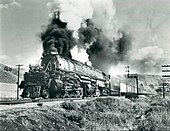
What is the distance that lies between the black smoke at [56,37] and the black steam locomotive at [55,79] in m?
0.97

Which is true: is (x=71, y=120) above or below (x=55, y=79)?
below

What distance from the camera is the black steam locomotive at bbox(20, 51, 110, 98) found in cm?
1288

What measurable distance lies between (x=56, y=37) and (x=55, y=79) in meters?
3.38

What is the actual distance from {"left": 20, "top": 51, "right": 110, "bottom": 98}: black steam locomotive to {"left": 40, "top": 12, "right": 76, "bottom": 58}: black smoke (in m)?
0.97

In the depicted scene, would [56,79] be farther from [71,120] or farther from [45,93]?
[71,120]

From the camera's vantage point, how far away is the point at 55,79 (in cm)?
1302

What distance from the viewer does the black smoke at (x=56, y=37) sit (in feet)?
49.0

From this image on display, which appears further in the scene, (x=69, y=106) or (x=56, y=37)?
(x=56, y=37)

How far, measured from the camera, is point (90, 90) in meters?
16.4

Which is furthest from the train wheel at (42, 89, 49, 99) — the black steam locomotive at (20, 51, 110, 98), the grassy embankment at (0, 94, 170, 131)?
the grassy embankment at (0, 94, 170, 131)

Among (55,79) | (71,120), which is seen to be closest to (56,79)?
(55,79)

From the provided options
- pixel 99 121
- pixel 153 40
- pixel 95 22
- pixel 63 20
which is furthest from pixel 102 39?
pixel 99 121

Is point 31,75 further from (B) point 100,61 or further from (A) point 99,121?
(B) point 100,61

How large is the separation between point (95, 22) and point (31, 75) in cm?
531
